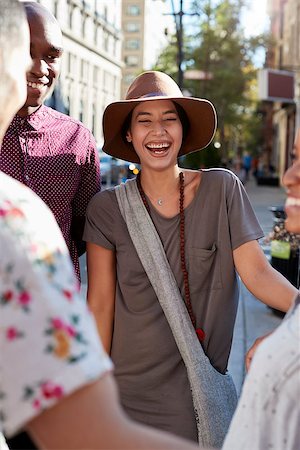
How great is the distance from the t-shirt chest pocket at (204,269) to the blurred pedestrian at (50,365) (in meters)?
1.77

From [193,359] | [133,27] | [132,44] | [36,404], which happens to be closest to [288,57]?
[193,359]

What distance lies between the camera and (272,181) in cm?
3850

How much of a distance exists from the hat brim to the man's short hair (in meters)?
1.77

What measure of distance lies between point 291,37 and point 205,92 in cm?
545

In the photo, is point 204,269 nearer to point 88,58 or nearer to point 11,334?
point 11,334

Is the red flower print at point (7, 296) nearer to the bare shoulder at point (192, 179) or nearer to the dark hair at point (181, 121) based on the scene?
the bare shoulder at point (192, 179)

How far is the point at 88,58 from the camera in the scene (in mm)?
68062

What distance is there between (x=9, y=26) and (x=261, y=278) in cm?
182

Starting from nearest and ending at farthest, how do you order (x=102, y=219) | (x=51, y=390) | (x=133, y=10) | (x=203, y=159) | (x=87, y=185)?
(x=51, y=390)
(x=102, y=219)
(x=87, y=185)
(x=203, y=159)
(x=133, y=10)

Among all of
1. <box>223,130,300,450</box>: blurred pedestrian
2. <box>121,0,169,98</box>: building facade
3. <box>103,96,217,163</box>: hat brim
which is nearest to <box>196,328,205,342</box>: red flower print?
<box>103,96,217,163</box>: hat brim

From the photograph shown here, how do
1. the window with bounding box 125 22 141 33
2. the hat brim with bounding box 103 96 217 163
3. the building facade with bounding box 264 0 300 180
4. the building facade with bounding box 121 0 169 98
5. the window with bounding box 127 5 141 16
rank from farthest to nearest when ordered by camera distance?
the window with bounding box 125 22 141 33
the building facade with bounding box 121 0 169 98
the window with bounding box 127 5 141 16
the building facade with bounding box 264 0 300 180
the hat brim with bounding box 103 96 217 163

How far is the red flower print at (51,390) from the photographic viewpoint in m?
1.15

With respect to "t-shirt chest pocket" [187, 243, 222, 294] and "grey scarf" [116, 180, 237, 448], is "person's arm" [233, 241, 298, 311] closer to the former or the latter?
"t-shirt chest pocket" [187, 243, 222, 294]

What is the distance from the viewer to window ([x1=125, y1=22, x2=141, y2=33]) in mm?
110125
